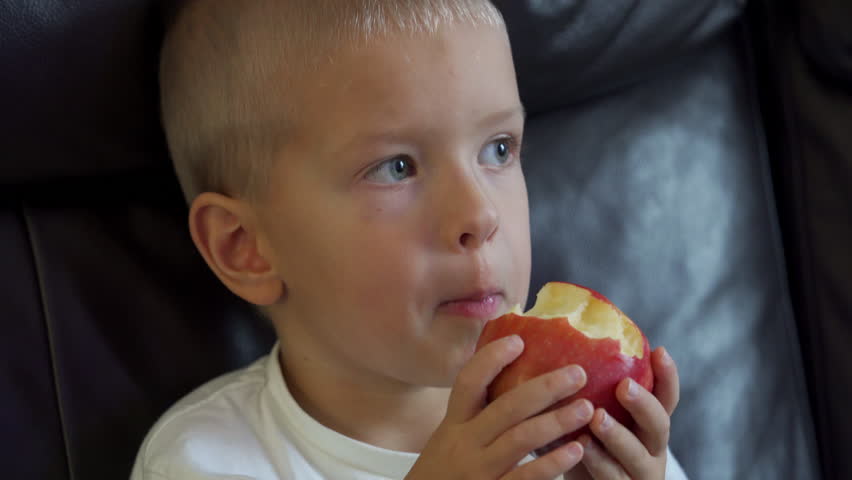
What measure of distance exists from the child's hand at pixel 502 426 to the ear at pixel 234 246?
11.7 inches

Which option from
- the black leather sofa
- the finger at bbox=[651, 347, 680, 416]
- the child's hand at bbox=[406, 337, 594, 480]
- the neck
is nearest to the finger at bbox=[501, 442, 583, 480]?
the child's hand at bbox=[406, 337, 594, 480]

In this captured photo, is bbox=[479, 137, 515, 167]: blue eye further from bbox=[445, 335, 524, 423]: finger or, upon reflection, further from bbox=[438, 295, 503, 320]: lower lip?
bbox=[445, 335, 524, 423]: finger

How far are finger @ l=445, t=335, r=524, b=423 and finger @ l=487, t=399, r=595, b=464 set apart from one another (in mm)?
45

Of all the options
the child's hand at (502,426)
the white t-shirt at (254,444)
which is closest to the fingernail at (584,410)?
the child's hand at (502,426)

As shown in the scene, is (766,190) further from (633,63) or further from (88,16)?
(88,16)

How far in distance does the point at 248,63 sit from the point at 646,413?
54 cm

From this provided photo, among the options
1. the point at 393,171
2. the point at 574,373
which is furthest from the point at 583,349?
the point at 393,171

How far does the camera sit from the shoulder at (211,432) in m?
1.01

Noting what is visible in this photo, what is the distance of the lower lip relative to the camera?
0.96 m

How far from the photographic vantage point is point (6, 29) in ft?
3.11

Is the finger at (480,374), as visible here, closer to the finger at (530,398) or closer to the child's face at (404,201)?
the finger at (530,398)

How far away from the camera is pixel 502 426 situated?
31.9 inches

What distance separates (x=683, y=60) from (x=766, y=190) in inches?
9.4

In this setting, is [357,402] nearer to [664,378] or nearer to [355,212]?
[355,212]
